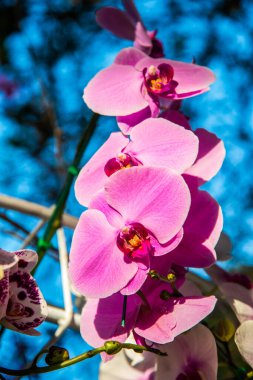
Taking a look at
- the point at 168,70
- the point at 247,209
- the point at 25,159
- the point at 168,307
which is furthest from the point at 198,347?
the point at 247,209

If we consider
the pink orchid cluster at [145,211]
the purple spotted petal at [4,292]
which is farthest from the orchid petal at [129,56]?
the purple spotted petal at [4,292]

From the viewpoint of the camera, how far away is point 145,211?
1.23ft

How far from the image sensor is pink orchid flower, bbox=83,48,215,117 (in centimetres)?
45

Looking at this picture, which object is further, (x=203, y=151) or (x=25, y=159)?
(x=25, y=159)

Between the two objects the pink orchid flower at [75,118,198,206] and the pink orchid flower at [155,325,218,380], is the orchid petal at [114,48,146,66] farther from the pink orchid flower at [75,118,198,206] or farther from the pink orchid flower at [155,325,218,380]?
the pink orchid flower at [155,325,218,380]

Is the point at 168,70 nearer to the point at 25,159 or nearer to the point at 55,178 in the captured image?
the point at 55,178

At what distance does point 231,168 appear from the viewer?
205 cm

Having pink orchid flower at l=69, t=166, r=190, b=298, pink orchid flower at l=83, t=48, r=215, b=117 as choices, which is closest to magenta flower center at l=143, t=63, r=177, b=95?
pink orchid flower at l=83, t=48, r=215, b=117

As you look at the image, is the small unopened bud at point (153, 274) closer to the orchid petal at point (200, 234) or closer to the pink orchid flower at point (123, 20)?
the orchid petal at point (200, 234)

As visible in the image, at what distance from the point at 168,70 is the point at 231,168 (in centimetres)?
162

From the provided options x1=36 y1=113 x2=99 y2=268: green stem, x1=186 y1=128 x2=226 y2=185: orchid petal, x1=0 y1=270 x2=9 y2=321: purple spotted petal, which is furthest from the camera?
x1=36 y1=113 x2=99 y2=268: green stem

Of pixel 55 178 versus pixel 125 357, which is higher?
pixel 125 357

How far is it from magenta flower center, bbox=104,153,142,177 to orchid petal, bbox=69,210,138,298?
4 cm

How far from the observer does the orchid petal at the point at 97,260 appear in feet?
1.20
